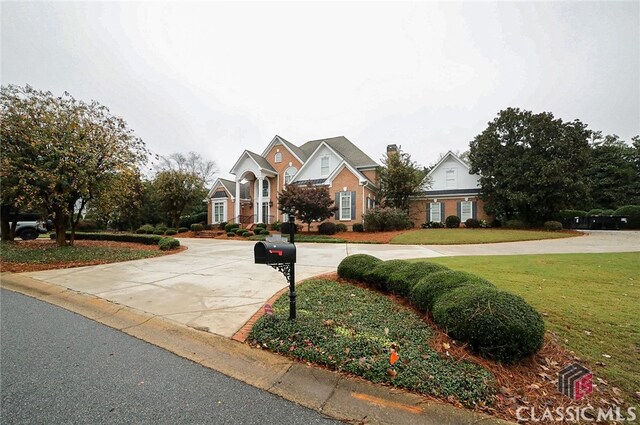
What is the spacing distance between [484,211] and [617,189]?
22.7m

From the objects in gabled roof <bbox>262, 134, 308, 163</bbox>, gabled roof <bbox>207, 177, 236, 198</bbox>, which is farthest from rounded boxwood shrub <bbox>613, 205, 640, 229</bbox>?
gabled roof <bbox>207, 177, 236, 198</bbox>

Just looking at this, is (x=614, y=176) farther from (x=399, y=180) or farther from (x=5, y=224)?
(x=5, y=224)

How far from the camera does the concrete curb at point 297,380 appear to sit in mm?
1917

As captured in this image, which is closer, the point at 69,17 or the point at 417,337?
the point at 417,337

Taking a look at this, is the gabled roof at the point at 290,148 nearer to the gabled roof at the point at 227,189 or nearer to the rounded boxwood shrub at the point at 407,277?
the gabled roof at the point at 227,189

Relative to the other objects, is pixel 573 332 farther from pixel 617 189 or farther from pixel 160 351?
pixel 617 189

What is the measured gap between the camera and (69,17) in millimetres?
8695

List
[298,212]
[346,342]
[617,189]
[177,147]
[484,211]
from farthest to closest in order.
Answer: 1. [177,147]
2. [617,189]
3. [484,211]
4. [298,212]
5. [346,342]

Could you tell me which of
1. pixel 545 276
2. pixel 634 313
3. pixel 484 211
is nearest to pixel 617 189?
pixel 484 211

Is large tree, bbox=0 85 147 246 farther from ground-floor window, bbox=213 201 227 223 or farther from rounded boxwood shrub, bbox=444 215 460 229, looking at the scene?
rounded boxwood shrub, bbox=444 215 460 229

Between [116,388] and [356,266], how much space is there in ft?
13.9

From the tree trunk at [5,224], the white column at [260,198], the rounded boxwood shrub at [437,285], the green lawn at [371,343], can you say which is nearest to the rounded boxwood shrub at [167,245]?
the tree trunk at [5,224]

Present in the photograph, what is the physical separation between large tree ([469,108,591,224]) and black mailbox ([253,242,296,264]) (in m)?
22.3

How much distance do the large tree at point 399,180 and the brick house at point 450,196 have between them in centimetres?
→ 186
